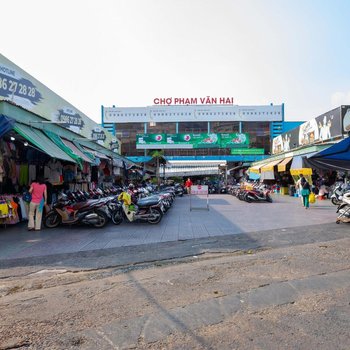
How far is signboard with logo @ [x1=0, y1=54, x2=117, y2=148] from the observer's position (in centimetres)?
1232

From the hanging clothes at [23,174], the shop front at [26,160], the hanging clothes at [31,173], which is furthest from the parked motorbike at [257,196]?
the hanging clothes at [23,174]

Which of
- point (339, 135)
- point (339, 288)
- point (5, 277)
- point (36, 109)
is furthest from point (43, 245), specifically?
point (339, 135)

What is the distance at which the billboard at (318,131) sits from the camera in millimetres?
18234

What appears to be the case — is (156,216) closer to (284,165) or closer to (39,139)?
(39,139)

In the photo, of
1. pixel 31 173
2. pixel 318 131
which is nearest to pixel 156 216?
pixel 31 173

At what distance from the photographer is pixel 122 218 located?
11555mm

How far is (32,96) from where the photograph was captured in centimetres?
1397

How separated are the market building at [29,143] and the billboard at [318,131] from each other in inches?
509

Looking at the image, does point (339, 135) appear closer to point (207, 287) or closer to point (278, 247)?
point (278, 247)

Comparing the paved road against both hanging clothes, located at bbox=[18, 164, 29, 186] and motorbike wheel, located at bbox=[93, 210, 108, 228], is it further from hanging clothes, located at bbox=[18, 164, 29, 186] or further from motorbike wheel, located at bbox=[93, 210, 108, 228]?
hanging clothes, located at bbox=[18, 164, 29, 186]

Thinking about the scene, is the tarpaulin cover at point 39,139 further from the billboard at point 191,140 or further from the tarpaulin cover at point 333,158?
the billboard at point 191,140

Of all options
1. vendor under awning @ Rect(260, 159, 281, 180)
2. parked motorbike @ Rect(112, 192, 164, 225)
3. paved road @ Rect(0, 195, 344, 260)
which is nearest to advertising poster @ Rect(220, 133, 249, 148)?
vendor under awning @ Rect(260, 159, 281, 180)

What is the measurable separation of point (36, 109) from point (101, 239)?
819 centimetres

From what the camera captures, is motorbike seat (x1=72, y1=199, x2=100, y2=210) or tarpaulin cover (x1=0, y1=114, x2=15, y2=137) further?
motorbike seat (x1=72, y1=199, x2=100, y2=210)
